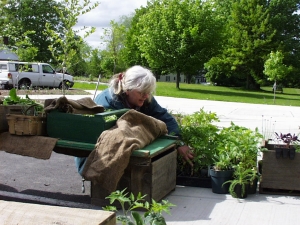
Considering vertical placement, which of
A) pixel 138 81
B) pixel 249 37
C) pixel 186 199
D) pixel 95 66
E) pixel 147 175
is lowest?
pixel 186 199

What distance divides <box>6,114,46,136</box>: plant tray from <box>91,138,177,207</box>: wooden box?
661mm

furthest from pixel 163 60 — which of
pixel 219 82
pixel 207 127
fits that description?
pixel 207 127

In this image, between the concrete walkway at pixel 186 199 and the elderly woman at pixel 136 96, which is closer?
the concrete walkway at pixel 186 199

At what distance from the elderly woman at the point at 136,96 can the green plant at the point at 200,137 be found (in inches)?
3.9

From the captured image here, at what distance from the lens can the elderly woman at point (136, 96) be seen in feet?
13.2

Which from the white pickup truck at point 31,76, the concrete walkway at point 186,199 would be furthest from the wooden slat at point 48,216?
the white pickup truck at point 31,76

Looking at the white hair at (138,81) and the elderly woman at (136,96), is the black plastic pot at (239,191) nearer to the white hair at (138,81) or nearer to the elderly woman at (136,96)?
the elderly woman at (136,96)

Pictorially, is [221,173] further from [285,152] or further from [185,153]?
[285,152]

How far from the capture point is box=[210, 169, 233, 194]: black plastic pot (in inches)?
164

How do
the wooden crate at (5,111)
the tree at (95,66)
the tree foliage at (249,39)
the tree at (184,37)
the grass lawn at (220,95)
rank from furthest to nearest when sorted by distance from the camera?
the tree at (95,66), the tree foliage at (249,39), the tree at (184,37), the grass lawn at (220,95), the wooden crate at (5,111)

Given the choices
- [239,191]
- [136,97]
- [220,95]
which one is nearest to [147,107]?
[136,97]

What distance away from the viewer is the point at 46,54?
172ft

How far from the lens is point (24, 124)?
3732 millimetres

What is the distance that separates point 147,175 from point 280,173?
1.36 meters
